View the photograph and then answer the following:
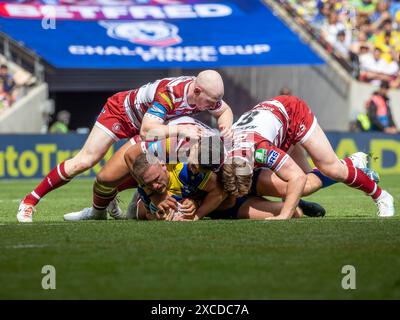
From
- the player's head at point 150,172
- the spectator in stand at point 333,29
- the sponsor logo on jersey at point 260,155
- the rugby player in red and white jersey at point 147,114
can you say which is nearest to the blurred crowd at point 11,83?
the spectator in stand at point 333,29

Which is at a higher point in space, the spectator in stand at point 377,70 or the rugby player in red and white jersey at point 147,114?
the rugby player in red and white jersey at point 147,114

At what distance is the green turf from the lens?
6172mm

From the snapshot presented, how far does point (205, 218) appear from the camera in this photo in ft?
35.5

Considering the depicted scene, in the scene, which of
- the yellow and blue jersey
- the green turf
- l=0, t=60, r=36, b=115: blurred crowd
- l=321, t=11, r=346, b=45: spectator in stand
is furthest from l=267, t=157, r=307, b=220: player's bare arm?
l=321, t=11, r=346, b=45: spectator in stand

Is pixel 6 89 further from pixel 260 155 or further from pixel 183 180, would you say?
pixel 260 155

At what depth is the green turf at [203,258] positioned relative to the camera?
617cm

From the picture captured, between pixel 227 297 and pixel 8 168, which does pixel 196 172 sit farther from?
pixel 8 168

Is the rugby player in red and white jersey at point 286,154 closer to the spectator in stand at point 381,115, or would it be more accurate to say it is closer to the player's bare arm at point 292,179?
the player's bare arm at point 292,179

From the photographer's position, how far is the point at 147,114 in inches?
384

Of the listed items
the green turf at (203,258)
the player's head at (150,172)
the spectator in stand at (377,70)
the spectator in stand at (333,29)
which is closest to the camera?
the green turf at (203,258)

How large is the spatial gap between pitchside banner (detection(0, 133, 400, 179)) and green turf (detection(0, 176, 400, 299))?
1117 centimetres

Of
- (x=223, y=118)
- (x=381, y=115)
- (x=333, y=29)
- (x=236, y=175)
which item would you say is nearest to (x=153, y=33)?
(x=333, y=29)

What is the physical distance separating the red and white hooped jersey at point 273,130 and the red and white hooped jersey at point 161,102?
1.51ft
